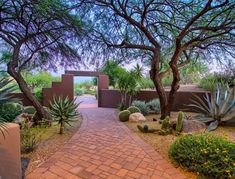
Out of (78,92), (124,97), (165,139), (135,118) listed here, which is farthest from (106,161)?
(78,92)

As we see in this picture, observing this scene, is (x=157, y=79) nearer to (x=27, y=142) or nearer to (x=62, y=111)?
(x=62, y=111)

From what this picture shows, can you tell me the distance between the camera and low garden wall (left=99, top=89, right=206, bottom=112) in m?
10.1

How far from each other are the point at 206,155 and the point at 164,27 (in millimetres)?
6505

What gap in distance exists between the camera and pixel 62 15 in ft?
20.4

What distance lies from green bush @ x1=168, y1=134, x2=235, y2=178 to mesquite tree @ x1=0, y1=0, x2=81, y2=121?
4759mm

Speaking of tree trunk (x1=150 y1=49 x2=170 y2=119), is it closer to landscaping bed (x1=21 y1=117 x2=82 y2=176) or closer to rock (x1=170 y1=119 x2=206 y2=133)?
rock (x1=170 y1=119 x2=206 y2=133)

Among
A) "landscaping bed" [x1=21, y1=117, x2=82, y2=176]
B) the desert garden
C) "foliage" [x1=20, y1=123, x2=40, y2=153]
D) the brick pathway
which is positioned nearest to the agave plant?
the desert garden

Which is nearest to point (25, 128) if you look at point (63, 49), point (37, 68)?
point (63, 49)

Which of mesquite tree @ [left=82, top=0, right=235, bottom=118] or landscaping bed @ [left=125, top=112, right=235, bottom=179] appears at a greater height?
mesquite tree @ [left=82, top=0, right=235, bottom=118]

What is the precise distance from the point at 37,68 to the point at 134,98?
19.4 ft

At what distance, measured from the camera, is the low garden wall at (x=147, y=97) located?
10.1 meters

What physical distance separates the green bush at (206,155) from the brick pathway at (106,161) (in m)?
0.28

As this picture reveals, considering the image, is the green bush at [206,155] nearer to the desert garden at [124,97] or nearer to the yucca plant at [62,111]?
the desert garden at [124,97]

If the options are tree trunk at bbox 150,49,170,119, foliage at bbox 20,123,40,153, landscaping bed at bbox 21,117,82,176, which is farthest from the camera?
tree trunk at bbox 150,49,170,119
